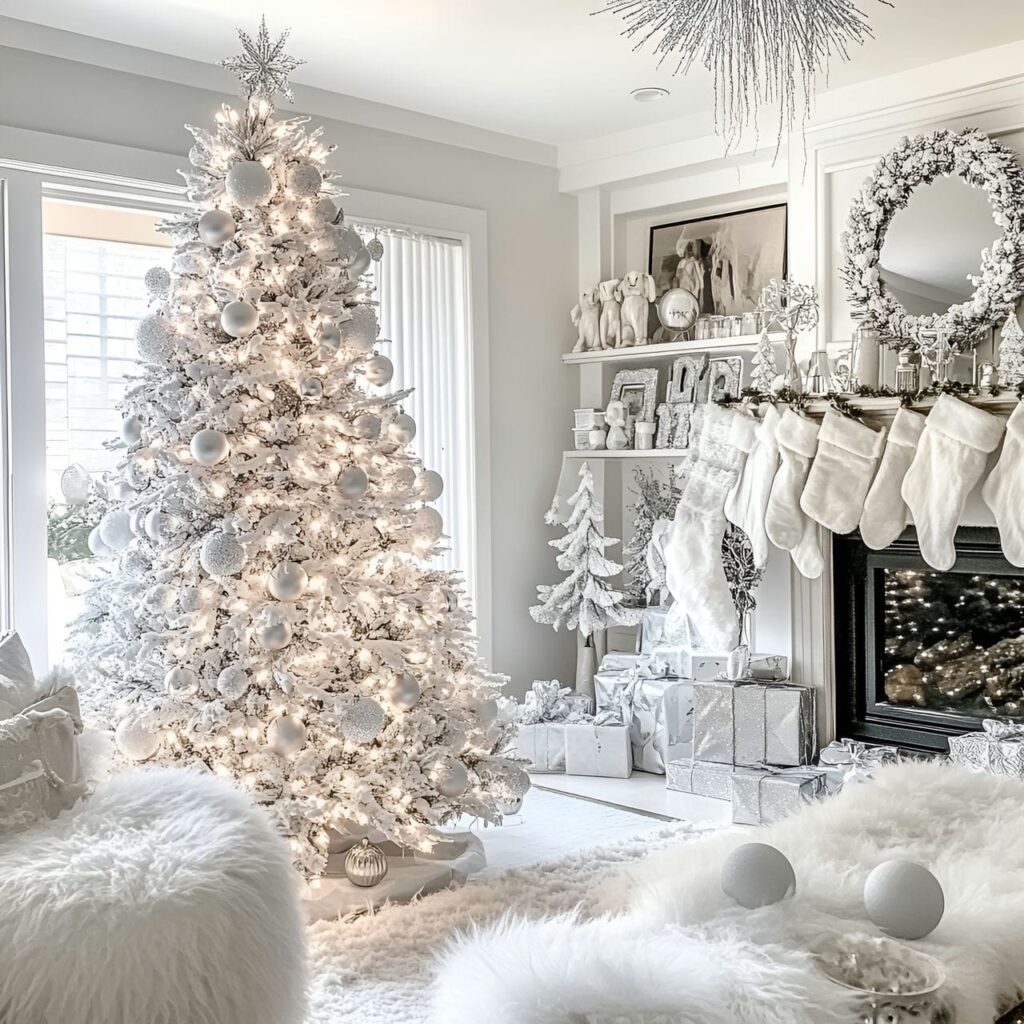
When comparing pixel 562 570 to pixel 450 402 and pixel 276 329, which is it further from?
pixel 276 329

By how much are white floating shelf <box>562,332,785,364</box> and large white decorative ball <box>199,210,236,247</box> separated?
83.4 inches

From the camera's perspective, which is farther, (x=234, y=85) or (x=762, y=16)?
(x=234, y=85)

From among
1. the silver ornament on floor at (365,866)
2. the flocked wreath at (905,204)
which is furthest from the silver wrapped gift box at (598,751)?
the flocked wreath at (905,204)

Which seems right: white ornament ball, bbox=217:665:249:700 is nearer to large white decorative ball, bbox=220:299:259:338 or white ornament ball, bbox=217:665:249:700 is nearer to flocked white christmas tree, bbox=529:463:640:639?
large white decorative ball, bbox=220:299:259:338

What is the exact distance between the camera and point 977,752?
359 cm

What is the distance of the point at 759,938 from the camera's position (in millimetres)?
1823

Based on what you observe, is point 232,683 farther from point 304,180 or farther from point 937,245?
point 937,245

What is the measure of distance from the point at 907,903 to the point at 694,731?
2.26m

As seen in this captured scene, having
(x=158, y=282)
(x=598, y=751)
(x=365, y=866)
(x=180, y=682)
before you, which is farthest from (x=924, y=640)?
(x=158, y=282)

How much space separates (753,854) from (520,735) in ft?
8.35

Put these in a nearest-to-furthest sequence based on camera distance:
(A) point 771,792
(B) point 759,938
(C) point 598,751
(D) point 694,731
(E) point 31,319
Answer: (B) point 759,938 → (E) point 31,319 → (A) point 771,792 → (D) point 694,731 → (C) point 598,751

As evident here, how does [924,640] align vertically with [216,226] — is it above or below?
below

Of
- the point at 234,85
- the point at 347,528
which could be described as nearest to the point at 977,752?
the point at 347,528

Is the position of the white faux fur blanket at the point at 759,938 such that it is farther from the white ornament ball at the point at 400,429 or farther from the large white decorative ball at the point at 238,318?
the large white decorative ball at the point at 238,318
